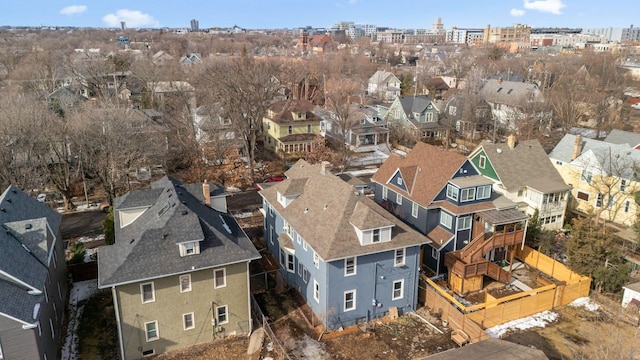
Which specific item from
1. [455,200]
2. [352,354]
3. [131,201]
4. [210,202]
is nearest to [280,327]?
[352,354]

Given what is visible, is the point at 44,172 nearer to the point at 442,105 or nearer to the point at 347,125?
the point at 347,125

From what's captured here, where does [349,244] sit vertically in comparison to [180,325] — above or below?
above

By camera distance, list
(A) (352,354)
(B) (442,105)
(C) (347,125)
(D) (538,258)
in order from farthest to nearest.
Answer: (B) (442,105) → (C) (347,125) → (D) (538,258) → (A) (352,354)

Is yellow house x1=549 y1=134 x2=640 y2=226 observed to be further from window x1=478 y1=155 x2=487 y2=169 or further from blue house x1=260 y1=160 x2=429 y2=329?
blue house x1=260 y1=160 x2=429 y2=329

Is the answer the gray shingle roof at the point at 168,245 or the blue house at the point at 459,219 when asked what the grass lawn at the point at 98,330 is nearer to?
the gray shingle roof at the point at 168,245

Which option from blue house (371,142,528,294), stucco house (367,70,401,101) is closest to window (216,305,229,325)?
blue house (371,142,528,294)

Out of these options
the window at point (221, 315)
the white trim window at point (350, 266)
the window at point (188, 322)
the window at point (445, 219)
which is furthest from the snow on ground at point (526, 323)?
the window at point (188, 322)

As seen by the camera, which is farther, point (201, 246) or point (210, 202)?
point (210, 202)

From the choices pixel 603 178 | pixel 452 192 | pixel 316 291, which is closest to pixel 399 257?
pixel 316 291
